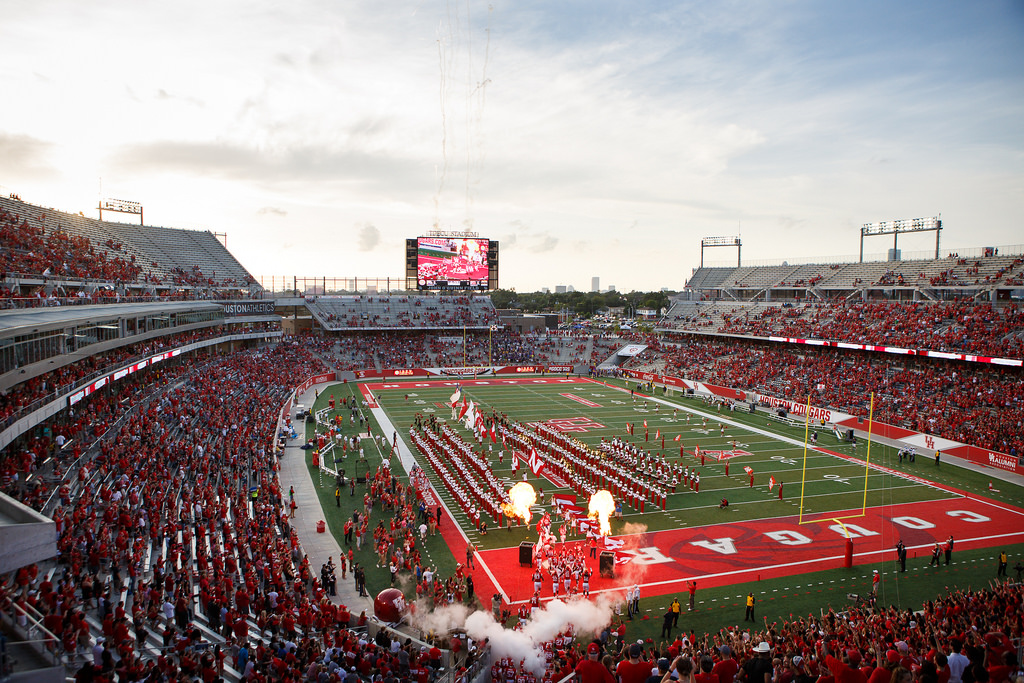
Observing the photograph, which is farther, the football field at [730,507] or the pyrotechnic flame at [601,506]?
the pyrotechnic flame at [601,506]

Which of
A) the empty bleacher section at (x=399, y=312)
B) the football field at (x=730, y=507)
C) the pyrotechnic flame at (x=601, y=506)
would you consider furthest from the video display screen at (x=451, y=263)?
the pyrotechnic flame at (x=601, y=506)

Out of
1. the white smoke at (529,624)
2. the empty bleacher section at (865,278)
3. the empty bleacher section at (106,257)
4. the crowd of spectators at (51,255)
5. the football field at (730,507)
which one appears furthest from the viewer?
the empty bleacher section at (865,278)

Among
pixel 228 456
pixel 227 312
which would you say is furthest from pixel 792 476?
pixel 227 312

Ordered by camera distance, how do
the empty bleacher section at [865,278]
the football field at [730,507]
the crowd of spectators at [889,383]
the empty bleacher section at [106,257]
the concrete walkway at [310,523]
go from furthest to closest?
1. the empty bleacher section at [865,278]
2. the crowd of spectators at [889,383]
3. the empty bleacher section at [106,257]
4. the football field at [730,507]
5. the concrete walkway at [310,523]

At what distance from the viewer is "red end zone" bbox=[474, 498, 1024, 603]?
1655 cm

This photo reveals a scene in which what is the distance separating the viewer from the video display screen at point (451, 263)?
60.7 metres

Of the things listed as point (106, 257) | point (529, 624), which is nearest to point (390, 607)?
point (529, 624)

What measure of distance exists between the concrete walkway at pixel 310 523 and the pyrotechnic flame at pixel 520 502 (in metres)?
5.09

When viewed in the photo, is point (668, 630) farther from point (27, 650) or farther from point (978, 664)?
point (27, 650)

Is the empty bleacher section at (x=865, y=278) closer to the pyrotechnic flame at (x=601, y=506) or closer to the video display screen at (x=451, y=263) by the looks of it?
the video display screen at (x=451, y=263)

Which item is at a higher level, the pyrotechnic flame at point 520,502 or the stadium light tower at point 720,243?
the stadium light tower at point 720,243

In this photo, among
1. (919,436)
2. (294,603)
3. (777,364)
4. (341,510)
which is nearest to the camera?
(294,603)

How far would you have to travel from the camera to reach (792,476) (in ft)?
83.4

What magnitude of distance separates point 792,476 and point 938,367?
18.4 metres
